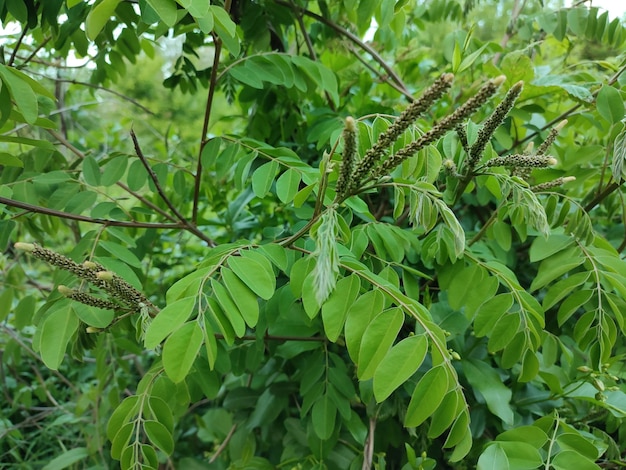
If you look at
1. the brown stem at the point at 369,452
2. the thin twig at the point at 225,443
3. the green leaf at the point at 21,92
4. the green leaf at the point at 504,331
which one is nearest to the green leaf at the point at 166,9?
the green leaf at the point at 21,92

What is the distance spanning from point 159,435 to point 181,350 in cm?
20

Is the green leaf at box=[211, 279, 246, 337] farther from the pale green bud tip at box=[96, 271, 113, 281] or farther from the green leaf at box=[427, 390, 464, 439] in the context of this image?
the green leaf at box=[427, 390, 464, 439]

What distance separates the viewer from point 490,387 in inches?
35.9

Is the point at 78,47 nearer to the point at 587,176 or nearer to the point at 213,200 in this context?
the point at 213,200

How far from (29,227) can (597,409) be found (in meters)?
1.23

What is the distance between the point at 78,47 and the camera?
3.63 feet

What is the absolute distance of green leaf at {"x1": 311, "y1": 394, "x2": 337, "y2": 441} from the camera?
88 centimetres

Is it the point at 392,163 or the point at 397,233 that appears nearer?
the point at 392,163

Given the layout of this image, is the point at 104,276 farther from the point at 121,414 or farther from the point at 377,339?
the point at 377,339

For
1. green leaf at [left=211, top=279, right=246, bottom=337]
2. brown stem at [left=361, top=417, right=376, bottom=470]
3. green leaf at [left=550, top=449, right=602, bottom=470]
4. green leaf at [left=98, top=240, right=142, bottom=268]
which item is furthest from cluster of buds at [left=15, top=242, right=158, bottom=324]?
green leaf at [left=550, top=449, right=602, bottom=470]

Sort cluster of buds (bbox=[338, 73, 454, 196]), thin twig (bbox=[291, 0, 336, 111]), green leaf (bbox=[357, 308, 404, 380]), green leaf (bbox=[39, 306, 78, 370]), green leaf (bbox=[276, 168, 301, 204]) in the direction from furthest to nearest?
thin twig (bbox=[291, 0, 336, 111]), green leaf (bbox=[276, 168, 301, 204]), green leaf (bbox=[39, 306, 78, 370]), green leaf (bbox=[357, 308, 404, 380]), cluster of buds (bbox=[338, 73, 454, 196])

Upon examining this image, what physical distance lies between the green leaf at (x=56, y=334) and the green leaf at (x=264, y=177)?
1.13 feet

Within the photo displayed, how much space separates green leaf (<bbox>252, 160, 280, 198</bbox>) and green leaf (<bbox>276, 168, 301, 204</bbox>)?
3 centimetres

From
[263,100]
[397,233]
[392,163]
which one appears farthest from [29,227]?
[392,163]
